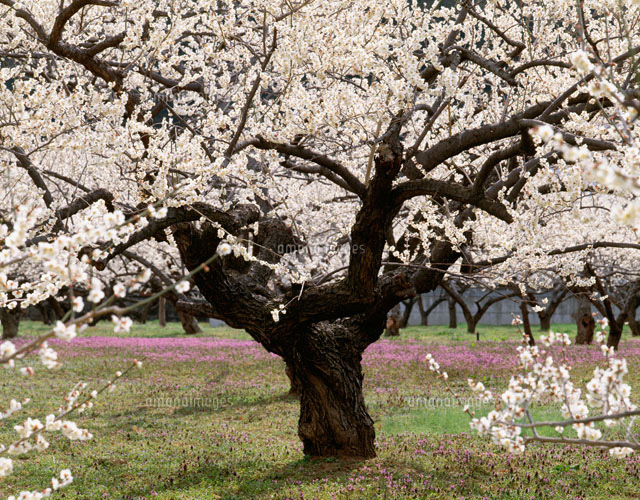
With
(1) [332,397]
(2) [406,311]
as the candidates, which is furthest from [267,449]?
(2) [406,311]

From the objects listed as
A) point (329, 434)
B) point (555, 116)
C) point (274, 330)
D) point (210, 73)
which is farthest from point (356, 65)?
point (329, 434)

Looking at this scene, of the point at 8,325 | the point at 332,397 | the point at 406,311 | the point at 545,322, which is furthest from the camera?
the point at 406,311

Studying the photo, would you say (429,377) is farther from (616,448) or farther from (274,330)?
(616,448)

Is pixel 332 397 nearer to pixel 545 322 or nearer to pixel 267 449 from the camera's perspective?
pixel 267 449

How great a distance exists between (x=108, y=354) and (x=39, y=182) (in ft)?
54.8

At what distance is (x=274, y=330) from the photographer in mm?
8148

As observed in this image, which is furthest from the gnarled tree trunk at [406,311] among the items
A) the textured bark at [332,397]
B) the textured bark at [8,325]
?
the textured bark at [332,397]

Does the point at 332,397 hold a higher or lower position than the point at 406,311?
lower

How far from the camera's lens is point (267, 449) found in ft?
31.4

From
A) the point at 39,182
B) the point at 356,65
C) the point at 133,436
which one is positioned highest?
the point at 356,65

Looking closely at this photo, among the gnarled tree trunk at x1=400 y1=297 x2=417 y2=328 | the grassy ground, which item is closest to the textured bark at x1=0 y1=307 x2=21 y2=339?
the grassy ground

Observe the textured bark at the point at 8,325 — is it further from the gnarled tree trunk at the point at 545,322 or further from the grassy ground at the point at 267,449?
the gnarled tree trunk at the point at 545,322

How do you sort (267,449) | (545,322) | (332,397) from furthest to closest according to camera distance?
1. (545,322)
2. (267,449)
3. (332,397)

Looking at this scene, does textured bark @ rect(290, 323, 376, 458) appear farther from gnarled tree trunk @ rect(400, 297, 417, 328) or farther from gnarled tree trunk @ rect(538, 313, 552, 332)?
gnarled tree trunk @ rect(400, 297, 417, 328)
